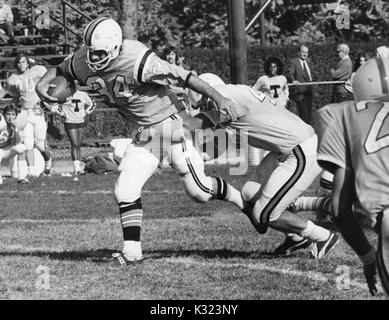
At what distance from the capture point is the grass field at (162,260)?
6.14 m

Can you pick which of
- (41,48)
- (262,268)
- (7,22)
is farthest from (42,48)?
(262,268)

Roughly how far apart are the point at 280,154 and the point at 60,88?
172 cm

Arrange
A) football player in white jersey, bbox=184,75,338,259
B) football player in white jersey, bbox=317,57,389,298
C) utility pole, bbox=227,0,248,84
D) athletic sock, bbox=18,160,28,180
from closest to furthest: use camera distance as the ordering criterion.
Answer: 1. football player in white jersey, bbox=317,57,389,298
2. football player in white jersey, bbox=184,75,338,259
3. utility pole, bbox=227,0,248,84
4. athletic sock, bbox=18,160,28,180

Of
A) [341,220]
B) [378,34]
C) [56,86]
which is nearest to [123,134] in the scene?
[378,34]

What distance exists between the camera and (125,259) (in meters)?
7.15

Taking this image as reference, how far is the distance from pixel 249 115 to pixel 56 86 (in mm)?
1514

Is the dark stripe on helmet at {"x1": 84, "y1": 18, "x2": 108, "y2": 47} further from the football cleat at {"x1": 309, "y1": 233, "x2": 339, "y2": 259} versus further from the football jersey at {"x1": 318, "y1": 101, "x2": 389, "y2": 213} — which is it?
the football jersey at {"x1": 318, "y1": 101, "x2": 389, "y2": 213}

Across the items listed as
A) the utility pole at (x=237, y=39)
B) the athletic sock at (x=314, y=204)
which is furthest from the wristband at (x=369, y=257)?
the utility pole at (x=237, y=39)

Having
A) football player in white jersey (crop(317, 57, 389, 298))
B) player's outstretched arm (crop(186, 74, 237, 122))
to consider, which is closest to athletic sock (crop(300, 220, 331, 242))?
player's outstretched arm (crop(186, 74, 237, 122))

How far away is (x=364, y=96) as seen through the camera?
4242mm

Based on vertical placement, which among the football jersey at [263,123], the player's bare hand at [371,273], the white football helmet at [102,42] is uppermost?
the white football helmet at [102,42]

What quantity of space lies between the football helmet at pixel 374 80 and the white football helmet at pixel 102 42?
3.25 metres

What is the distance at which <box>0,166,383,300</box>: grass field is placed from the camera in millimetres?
6137

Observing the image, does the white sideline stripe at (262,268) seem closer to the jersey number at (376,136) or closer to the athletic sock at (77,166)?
the jersey number at (376,136)
